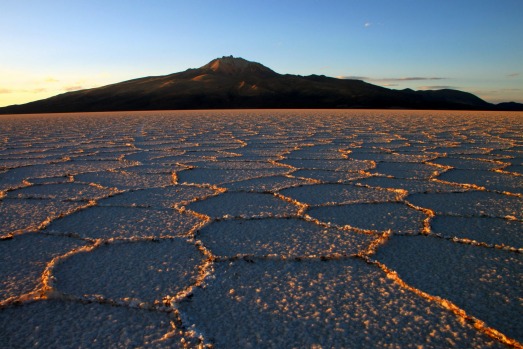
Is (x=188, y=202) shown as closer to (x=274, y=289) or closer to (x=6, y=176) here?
(x=274, y=289)

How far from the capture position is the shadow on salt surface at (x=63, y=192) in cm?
168

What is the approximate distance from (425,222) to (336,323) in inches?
28.1

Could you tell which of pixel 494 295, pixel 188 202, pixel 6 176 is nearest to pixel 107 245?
pixel 188 202

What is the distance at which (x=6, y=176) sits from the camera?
218cm

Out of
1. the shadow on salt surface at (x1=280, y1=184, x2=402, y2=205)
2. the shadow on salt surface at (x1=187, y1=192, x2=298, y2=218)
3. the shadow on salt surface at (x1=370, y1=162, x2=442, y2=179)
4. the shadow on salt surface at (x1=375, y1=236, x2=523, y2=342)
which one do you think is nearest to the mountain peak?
the shadow on salt surface at (x1=370, y1=162, x2=442, y2=179)

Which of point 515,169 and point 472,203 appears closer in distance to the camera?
point 472,203

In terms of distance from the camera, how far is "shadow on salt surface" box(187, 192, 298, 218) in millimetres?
1444

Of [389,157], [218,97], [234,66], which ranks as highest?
[234,66]

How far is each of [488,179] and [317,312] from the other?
1622mm

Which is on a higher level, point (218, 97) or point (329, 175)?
point (218, 97)

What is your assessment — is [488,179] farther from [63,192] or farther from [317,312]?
[63,192]

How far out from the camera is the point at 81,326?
732 mm

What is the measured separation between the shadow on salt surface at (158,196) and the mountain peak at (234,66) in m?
42.1

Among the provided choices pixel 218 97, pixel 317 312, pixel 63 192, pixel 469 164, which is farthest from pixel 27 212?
pixel 218 97
